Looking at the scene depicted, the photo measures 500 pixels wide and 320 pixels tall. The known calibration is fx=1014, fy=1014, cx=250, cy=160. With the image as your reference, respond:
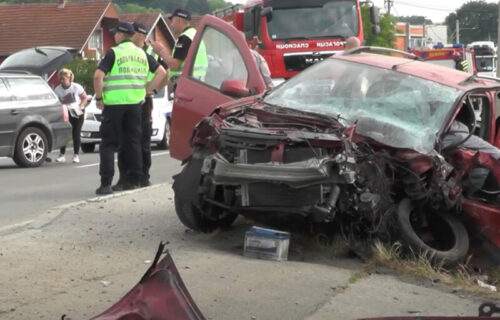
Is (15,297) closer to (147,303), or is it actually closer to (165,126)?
(147,303)

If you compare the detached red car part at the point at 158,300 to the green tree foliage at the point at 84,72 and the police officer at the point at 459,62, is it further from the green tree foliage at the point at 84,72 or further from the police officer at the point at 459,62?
the green tree foliage at the point at 84,72

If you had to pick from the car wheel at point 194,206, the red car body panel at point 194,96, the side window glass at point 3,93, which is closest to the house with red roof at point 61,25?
the side window glass at point 3,93

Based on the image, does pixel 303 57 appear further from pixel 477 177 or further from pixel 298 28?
pixel 477 177

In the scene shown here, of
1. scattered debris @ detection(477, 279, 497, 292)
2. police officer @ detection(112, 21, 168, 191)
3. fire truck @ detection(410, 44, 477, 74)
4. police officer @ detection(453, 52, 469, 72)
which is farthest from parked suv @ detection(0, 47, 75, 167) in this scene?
fire truck @ detection(410, 44, 477, 74)

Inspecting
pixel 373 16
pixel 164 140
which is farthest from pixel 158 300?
pixel 373 16

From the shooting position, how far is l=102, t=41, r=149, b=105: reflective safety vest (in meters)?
10.8

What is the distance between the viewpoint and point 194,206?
26.1 feet

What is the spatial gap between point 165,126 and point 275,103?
1321 centimetres

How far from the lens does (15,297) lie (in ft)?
20.0

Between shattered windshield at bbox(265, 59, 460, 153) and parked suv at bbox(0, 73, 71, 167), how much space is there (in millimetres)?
8924

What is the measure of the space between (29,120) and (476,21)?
106525 mm

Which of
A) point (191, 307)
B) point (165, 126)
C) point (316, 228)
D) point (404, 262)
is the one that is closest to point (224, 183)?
point (316, 228)

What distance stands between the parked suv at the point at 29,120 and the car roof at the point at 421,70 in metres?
8.92

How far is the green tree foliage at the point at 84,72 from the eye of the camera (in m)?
41.5
